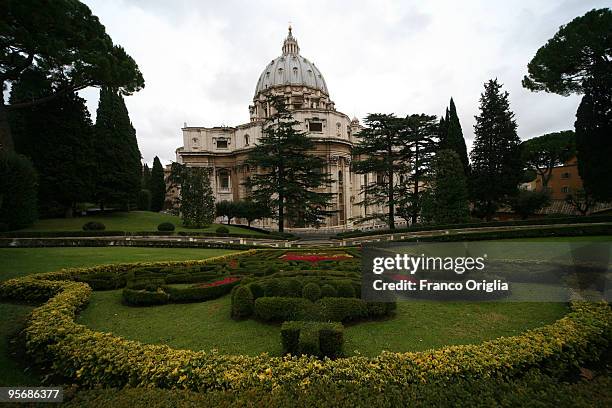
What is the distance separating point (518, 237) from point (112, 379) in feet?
69.4

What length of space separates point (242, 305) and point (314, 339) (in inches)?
86.0

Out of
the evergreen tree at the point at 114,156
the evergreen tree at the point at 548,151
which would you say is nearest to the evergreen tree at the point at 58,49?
the evergreen tree at the point at 114,156

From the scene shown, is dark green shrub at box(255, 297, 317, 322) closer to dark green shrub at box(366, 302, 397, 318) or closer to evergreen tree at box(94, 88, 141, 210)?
dark green shrub at box(366, 302, 397, 318)

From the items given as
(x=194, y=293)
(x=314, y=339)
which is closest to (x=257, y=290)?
(x=194, y=293)

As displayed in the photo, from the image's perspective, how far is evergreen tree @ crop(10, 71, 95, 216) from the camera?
26.0 m

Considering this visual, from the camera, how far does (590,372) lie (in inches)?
162

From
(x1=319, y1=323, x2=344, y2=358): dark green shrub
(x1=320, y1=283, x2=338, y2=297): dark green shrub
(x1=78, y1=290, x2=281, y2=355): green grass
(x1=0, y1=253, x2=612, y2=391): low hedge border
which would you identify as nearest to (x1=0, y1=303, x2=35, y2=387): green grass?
(x1=0, y1=253, x2=612, y2=391): low hedge border

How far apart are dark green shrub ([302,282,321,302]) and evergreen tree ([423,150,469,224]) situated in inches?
746

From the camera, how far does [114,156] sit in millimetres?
31750

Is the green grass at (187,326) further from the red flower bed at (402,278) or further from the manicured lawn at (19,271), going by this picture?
the red flower bed at (402,278)

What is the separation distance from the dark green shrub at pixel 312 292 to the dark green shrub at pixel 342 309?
246mm

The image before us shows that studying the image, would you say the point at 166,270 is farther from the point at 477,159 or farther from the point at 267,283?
the point at 477,159

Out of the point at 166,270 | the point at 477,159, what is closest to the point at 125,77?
the point at 166,270

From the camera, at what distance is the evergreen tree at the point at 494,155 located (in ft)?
91.8
